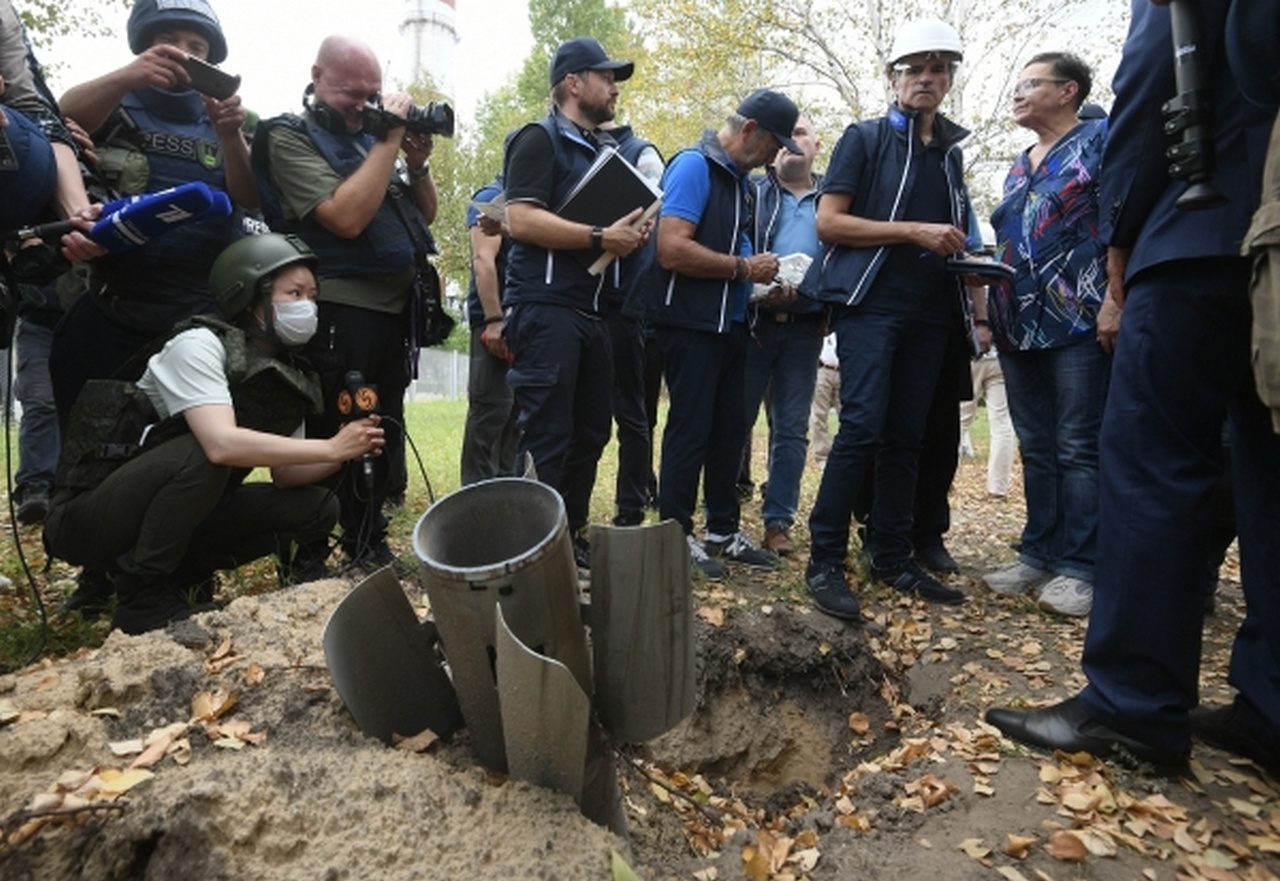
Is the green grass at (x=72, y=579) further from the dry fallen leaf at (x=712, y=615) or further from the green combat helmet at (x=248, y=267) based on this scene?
the green combat helmet at (x=248, y=267)

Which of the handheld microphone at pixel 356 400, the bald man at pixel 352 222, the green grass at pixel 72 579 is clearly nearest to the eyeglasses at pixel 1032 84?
the green grass at pixel 72 579

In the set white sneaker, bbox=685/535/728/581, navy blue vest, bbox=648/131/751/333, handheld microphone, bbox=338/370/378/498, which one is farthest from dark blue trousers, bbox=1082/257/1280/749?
handheld microphone, bbox=338/370/378/498

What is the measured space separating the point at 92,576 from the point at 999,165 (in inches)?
607

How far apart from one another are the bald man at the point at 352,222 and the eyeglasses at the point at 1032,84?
102 inches

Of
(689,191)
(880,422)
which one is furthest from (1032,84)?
(880,422)

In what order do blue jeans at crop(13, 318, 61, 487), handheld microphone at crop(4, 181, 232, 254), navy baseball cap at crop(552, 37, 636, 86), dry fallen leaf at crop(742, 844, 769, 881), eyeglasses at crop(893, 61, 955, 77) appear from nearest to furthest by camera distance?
1. dry fallen leaf at crop(742, 844, 769, 881)
2. handheld microphone at crop(4, 181, 232, 254)
3. eyeglasses at crop(893, 61, 955, 77)
4. navy baseball cap at crop(552, 37, 636, 86)
5. blue jeans at crop(13, 318, 61, 487)

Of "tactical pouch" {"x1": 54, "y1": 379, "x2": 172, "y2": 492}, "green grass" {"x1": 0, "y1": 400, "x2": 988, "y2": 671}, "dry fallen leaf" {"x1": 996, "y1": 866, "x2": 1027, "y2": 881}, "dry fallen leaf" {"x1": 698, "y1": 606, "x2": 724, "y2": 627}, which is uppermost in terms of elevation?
"tactical pouch" {"x1": 54, "y1": 379, "x2": 172, "y2": 492}

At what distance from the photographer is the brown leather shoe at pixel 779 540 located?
4.38 metres

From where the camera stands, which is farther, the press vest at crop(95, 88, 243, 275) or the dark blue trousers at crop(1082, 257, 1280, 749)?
the press vest at crop(95, 88, 243, 275)

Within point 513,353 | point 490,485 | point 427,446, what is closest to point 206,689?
point 490,485

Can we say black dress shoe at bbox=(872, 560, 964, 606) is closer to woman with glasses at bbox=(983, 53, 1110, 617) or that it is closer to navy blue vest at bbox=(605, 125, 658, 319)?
woman with glasses at bbox=(983, 53, 1110, 617)

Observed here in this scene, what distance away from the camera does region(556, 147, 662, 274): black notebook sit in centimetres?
344

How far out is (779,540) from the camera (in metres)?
4.39

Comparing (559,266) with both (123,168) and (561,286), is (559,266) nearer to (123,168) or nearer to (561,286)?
(561,286)
